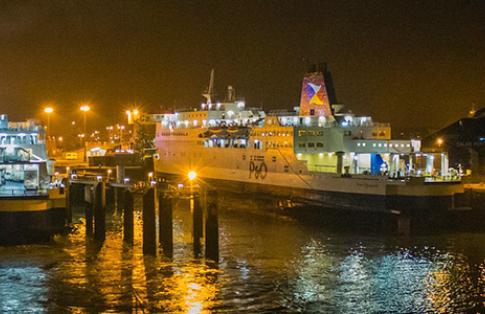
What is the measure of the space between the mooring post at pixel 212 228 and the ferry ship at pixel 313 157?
14723mm

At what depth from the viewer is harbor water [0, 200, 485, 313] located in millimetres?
20062

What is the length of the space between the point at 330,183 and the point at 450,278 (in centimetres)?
1745

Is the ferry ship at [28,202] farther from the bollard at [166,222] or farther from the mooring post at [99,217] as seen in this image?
the bollard at [166,222]

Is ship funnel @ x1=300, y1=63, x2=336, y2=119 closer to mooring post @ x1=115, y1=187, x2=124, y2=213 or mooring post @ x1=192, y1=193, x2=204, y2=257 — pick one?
mooring post @ x1=115, y1=187, x2=124, y2=213

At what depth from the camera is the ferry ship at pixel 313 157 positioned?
37.8m

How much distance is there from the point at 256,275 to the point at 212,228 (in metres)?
2.46

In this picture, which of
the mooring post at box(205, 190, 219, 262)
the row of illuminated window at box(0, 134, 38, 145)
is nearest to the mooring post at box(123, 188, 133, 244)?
the mooring post at box(205, 190, 219, 262)

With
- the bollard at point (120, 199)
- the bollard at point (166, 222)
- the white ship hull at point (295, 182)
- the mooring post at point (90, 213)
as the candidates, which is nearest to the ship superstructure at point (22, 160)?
the mooring post at point (90, 213)

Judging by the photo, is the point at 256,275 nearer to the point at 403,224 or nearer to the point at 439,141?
the point at 403,224

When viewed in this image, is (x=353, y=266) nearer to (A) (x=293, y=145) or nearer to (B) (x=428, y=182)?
(B) (x=428, y=182)

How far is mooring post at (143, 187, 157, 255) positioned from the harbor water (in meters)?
0.54

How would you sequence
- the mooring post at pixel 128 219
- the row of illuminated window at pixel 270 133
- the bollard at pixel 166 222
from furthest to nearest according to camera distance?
the row of illuminated window at pixel 270 133
the mooring post at pixel 128 219
the bollard at pixel 166 222

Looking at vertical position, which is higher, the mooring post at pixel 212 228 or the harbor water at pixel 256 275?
the mooring post at pixel 212 228

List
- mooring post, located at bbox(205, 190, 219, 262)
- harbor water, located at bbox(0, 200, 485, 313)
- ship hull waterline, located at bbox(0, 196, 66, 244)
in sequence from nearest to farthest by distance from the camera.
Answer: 1. harbor water, located at bbox(0, 200, 485, 313)
2. mooring post, located at bbox(205, 190, 219, 262)
3. ship hull waterline, located at bbox(0, 196, 66, 244)
